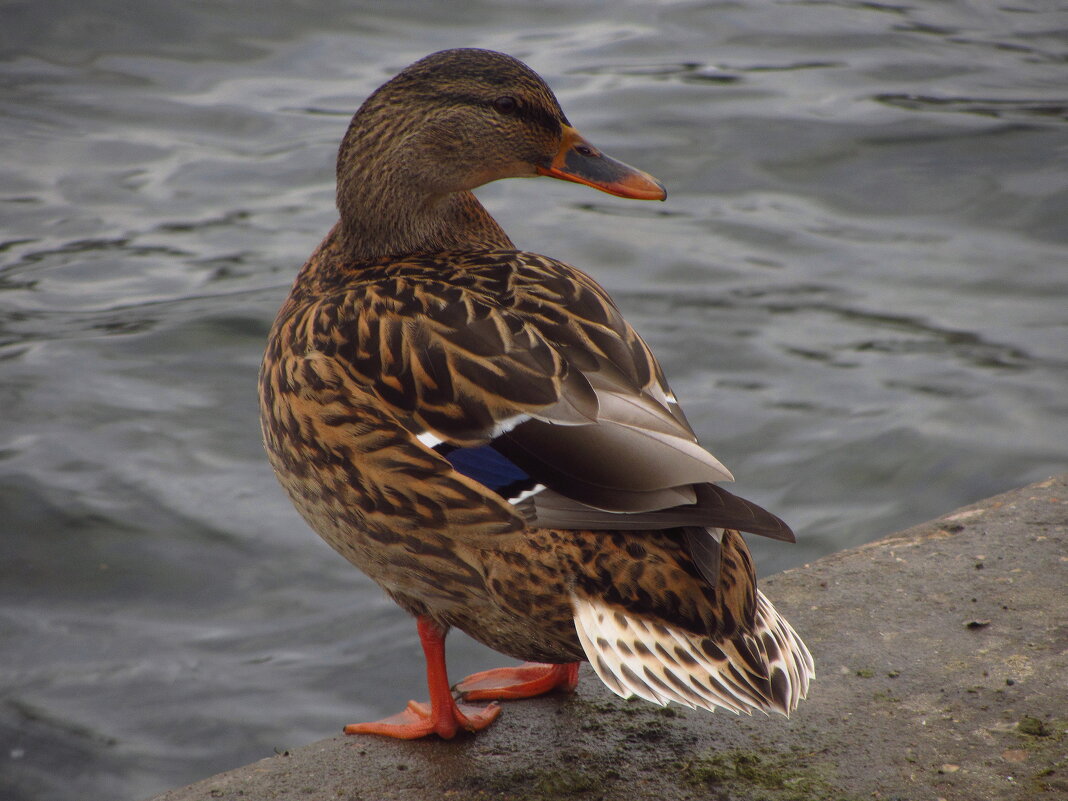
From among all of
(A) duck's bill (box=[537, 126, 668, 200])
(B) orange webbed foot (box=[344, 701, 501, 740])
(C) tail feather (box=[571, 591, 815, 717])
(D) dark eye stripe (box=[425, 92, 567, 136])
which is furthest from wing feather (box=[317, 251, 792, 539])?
(B) orange webbed foot (box=[344, 701, 501, 740])

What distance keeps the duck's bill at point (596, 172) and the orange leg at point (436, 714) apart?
124 centimetres

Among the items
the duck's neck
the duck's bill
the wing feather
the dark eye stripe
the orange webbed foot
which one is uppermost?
the dark eye stripe

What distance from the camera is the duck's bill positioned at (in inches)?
133

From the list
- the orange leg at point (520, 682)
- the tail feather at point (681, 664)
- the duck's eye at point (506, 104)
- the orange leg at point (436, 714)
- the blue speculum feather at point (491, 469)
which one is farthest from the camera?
the duck's eye at point (506, 104)

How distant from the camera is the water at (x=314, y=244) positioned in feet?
16.3

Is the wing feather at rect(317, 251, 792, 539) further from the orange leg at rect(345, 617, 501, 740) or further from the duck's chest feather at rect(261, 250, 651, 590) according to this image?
the orange leg at rect(345, 617, 501, 740)

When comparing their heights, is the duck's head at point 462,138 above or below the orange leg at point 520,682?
above

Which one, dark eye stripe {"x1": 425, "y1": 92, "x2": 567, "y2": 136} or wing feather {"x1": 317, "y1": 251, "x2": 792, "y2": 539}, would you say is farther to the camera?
dark eye stripe {"x1": 425, "y1": 92, "x2": 567, "y2": 136}

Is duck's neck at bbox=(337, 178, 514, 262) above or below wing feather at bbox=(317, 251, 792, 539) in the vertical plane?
above

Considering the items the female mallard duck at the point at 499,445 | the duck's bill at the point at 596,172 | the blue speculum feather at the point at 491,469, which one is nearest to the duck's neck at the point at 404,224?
the female mallard duck at the point at 499,445

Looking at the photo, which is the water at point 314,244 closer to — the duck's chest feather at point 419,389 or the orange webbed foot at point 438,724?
the orange webbed foot at point 438,724

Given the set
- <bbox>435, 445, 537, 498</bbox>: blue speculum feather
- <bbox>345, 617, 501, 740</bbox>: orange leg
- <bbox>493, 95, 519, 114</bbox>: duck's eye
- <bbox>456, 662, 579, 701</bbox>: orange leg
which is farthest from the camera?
<bbox>493, 95, 519, 114</bbox>: duck's eye

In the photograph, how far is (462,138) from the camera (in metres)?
3.39

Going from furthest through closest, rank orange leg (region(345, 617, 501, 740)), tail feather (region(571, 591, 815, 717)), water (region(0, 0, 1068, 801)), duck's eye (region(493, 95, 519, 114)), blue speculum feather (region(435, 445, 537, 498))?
water (region(0, 0, 1068, 801))
duck's eye (region(493, 95, 519, 114))
orange leg (region(345, 617, 501, 740))
blue speculum feather (region(435, 445, 537, 498))
tail feather (region(571, 591, 815, 717))
